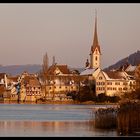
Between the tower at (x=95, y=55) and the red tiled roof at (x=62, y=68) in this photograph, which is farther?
the tower at (x=95, y=55)

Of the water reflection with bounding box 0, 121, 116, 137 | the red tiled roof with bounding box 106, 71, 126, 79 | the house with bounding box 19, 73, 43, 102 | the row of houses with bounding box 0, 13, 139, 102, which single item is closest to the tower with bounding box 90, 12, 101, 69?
the row of houses with bounding box 0, 13, 139, 102

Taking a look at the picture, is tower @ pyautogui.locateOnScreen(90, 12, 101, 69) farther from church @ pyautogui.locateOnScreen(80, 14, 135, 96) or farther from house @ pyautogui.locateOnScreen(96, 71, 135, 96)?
house @ pyautogui.locateOnScreen(96, 71, 135, 96)

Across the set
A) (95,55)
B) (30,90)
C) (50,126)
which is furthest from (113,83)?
(50,126)

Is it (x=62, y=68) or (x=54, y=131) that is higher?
(x=62, y=68)

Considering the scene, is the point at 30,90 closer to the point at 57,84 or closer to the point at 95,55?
the point at 57,84

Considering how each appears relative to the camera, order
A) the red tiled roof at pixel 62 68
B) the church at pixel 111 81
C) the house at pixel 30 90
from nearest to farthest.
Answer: the church at pixel 111 81, the house at pixel 30 90, the red tiled roof at pixel 62 68

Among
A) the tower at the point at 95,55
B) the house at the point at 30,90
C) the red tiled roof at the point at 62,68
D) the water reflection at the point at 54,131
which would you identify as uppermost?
the tower at the point at 95,55

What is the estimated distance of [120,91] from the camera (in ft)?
246

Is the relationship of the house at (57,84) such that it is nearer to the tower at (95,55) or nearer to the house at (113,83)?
the house at (113,83)

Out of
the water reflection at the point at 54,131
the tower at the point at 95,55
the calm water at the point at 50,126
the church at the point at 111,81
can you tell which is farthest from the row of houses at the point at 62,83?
the water reflection at the point at 54,131

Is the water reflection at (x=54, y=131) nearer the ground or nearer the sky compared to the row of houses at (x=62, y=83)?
nearer the ground
